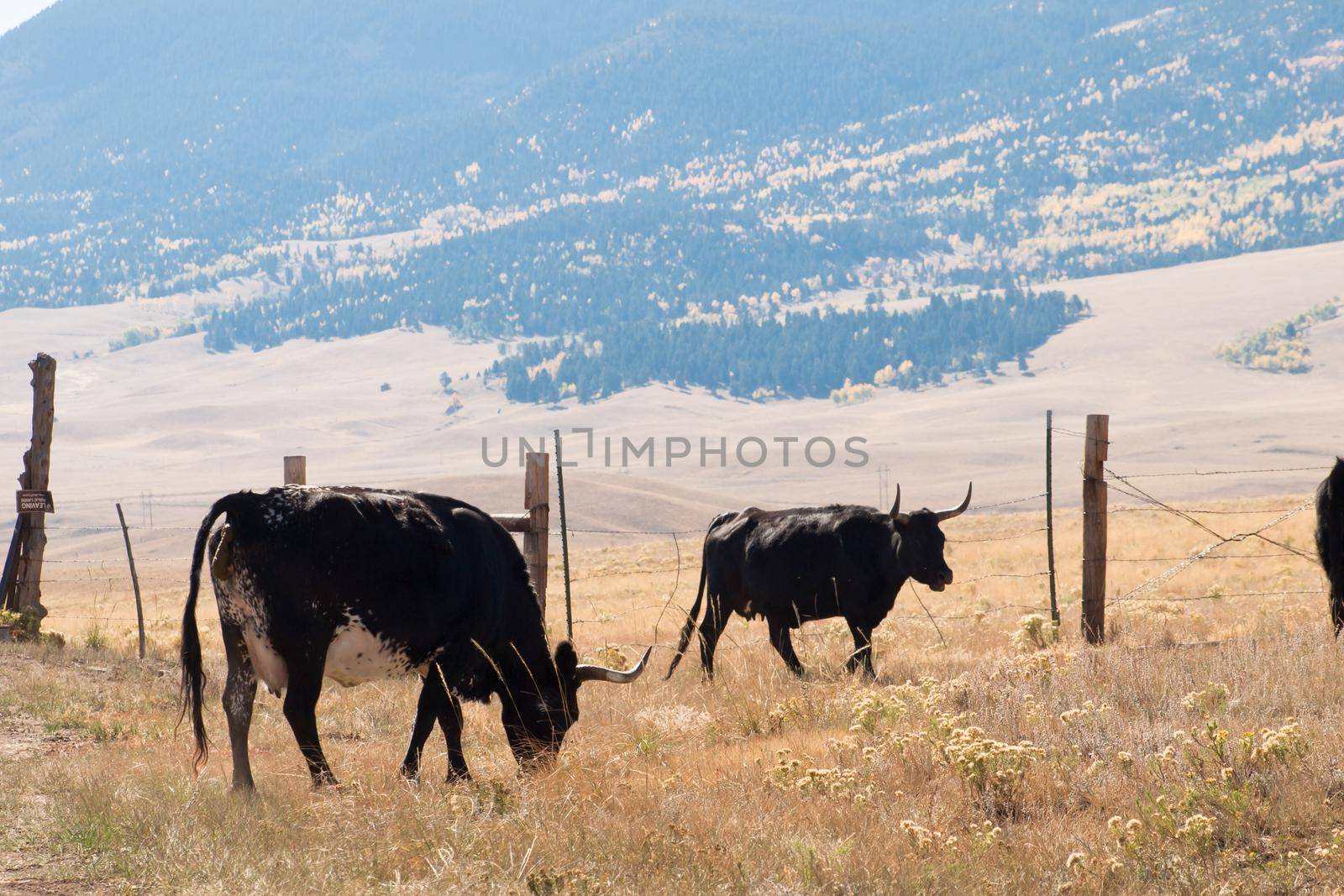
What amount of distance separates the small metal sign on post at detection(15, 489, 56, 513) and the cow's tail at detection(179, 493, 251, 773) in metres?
6.83

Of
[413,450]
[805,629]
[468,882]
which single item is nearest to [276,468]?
[413,450]

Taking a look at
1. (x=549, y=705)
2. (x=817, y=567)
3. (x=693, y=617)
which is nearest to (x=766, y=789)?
(x=549, y=705)

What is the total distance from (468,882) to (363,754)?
3.15 m

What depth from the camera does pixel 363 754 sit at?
793 cm

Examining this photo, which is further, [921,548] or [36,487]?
[36,487]

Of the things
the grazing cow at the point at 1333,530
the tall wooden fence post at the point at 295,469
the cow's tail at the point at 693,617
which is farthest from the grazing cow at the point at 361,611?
the grazing cow at the point at 1333,530

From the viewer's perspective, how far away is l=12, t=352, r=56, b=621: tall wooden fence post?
1338cm

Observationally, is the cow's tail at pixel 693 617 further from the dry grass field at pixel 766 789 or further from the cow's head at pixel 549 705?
the cow's head at pixel 549 705

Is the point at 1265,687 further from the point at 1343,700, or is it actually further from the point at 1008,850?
the point at 1008,850

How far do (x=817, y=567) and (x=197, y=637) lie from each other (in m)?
5.78

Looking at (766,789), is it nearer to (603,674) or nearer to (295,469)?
(603,674)

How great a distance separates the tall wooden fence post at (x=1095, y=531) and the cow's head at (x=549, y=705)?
18.6ft

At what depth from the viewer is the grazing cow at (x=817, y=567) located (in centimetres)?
1162

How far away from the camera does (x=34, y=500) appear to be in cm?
1335
